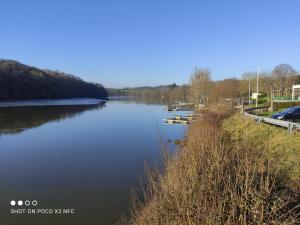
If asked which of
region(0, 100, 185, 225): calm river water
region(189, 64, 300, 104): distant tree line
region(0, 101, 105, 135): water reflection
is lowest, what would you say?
region(0, 100, 185, 225): calm river water

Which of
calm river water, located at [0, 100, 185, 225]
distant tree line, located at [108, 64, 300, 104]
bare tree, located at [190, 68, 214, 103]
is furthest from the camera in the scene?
bare tree, located at [190, 68, 214, 103]

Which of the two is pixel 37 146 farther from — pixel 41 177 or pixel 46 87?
pixel 46 87

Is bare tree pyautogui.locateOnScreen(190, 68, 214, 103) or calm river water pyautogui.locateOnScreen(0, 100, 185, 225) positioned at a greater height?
bare tree pyautogui.locateOnScreen(190, 68, 214, 103)

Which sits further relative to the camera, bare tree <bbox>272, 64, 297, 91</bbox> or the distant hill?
the distant hill

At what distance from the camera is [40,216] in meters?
9.23

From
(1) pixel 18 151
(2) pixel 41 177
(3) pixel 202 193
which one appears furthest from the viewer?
(1) pixel 18 151

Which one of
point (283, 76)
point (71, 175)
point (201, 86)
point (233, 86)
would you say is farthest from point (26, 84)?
point (71, 175)

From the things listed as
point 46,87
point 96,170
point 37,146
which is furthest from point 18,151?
point 46,87

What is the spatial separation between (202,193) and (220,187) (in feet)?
2.53

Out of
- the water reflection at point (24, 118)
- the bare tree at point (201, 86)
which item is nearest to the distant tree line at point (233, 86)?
the bare tree at point (201, 86)

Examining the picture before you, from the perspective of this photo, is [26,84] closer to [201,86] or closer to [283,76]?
[201,86]

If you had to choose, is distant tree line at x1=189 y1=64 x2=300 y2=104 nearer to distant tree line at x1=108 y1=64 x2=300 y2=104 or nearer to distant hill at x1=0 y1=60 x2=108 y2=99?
distant tree line at x1=108 y1=64 x2=300 y2=104

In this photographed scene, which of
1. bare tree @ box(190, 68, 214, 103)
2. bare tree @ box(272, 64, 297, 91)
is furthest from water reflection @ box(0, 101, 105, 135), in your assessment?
bare tree @ box(272, 64, 297, 91)

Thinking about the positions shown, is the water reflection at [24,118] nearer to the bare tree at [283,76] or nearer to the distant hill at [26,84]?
the distant hill at [26,84]
